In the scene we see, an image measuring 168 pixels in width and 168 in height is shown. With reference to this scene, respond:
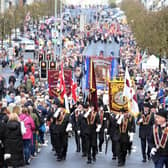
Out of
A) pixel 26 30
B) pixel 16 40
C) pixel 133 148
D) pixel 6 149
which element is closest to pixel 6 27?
pixel 16 40

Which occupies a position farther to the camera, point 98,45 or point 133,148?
point 98,45

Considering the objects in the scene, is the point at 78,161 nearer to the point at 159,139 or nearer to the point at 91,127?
the point at 91,127

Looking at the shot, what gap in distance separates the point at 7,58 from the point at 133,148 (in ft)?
119

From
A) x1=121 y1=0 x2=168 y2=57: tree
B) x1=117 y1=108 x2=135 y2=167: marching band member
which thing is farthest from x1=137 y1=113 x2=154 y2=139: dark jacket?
x1=121 y1=0 x2=168 y2=57: tree

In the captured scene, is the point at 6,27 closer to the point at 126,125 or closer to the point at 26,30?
the point at 26,30

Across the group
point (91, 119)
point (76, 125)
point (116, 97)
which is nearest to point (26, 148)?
point (91, 119)

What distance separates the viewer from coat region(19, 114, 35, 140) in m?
19.2

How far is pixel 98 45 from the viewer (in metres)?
A: 76.0

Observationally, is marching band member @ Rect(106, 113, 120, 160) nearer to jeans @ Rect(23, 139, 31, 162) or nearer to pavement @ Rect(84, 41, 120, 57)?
jeans @ Rect(23, 139, 31, 162)

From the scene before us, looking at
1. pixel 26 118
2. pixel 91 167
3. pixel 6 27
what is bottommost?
pixel 91 167

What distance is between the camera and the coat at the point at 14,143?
695 inches

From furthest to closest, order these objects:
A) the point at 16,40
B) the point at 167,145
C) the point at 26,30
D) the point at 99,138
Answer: the point at 26,30 → the point at 16,40 → the point at 99,138 → the point at 167,145

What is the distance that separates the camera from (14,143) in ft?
58.3

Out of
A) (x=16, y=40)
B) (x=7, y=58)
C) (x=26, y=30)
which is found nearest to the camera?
A: (x=7, y=58)
